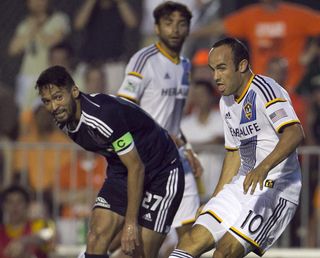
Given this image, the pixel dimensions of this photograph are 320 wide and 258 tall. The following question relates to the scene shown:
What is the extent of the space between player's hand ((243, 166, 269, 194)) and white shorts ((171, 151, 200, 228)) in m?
2.27

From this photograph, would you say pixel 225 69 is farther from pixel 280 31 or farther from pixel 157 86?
pixel 280 31

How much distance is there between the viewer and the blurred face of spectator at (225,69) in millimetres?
8430

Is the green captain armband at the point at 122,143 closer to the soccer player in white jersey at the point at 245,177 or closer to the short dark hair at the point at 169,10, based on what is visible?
the soccer player in white jersey at the point at 245,177

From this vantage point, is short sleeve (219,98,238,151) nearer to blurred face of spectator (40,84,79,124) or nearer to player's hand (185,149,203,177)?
blurred face of spectator (40,84,79,124)

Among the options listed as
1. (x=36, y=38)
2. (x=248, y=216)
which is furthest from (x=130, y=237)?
(x=36, y=38)

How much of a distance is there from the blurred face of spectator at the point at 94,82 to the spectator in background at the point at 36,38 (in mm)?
621

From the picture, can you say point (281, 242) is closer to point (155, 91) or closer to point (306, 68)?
point (306, 68)

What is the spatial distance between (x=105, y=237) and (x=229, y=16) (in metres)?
5.32

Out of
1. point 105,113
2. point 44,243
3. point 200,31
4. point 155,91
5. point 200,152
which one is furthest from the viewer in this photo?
point 200,31

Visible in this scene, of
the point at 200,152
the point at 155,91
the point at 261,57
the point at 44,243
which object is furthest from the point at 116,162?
the point at 261,57

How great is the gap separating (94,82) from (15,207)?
244 centimetres

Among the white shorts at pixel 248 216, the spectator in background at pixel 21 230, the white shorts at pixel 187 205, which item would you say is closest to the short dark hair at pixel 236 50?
the white shorts at pixel 248 216

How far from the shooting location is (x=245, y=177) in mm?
8289

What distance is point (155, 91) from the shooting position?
34.3ft
